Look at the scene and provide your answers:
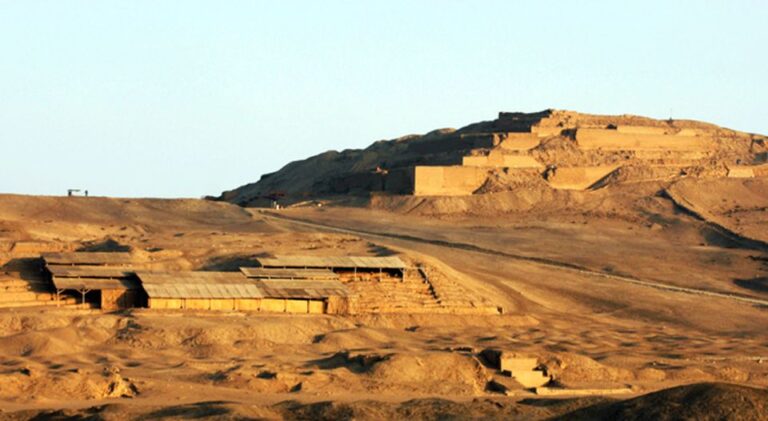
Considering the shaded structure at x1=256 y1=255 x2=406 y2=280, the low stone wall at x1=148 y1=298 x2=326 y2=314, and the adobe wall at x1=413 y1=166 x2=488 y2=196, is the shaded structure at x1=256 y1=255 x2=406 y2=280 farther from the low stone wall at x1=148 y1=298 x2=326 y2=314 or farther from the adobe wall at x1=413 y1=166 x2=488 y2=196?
the adobe wall at x1=413 y1=166 x2=488 y2=196

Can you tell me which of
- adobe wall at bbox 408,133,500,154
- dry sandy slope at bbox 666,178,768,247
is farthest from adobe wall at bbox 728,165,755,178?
adobe wall at bbox 408,133,500,154

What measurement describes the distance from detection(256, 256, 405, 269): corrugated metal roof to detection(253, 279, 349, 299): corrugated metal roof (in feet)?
5.06

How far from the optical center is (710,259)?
62.2 m

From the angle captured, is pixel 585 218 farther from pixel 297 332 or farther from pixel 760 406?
pixel 760 406

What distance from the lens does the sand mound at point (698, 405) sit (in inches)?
858

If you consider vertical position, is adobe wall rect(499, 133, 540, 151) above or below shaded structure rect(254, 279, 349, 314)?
above

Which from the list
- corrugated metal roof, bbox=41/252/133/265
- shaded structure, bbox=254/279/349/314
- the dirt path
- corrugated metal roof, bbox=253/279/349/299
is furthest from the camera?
the dirt path

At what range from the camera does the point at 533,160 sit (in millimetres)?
A: 80312

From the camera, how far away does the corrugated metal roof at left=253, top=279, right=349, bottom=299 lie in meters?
43.8

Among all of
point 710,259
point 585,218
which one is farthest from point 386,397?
point 585,218

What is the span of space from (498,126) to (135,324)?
51430 millimetres

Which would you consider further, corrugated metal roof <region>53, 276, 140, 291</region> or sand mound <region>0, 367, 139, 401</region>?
corrugated metal roof <region>53, 276, 140, 291</region>

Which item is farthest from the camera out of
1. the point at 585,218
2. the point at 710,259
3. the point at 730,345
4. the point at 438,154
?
the point at 438,154

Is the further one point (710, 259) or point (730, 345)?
point (710, 259)
